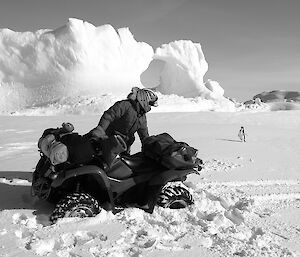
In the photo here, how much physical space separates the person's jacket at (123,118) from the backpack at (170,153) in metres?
0.68

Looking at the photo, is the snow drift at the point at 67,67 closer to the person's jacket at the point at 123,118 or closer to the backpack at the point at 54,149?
the person's jacket at the point at 123,118

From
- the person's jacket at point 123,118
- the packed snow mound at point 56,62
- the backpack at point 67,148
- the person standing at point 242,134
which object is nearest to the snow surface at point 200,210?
the person standing at point 242,134

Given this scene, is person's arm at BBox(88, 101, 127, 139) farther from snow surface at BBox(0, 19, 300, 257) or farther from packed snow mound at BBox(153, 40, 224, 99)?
packed snow mound at BBox(153, 40, 224, 99)

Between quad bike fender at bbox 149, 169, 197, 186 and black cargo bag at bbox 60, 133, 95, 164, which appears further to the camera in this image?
quad bike fender at bbox 149, 169, 197, 186

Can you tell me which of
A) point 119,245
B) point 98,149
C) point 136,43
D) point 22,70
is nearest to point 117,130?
point 98,149

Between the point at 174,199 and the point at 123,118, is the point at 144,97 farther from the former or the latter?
the point at 174,199

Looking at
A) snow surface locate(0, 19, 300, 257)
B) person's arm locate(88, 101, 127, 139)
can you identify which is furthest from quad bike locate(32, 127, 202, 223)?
person's arm locate(88, 101, 127, 139)

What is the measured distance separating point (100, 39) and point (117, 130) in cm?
2661

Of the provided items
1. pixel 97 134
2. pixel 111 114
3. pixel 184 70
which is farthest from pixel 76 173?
pixel 184 70

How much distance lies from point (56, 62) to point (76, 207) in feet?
87.1

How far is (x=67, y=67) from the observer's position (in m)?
28.6

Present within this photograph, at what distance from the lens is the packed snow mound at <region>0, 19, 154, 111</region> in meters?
27.7

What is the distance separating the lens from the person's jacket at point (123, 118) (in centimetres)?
411

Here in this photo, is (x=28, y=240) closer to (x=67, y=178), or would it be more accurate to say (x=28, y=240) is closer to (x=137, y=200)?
(x=67, y=178)
